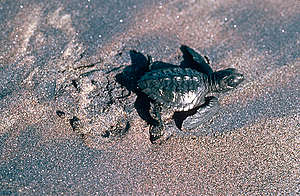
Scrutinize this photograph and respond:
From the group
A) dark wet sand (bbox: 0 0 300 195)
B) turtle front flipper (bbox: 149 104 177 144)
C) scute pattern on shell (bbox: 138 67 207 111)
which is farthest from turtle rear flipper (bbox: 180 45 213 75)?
turtle front flipper (bbox: 149 104 177 144)

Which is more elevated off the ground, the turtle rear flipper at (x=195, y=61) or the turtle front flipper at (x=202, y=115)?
the turtle rear flipper at (x=195, y=61)

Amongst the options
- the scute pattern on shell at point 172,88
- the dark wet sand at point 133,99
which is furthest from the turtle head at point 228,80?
the scute pattern on shell at point 172,88

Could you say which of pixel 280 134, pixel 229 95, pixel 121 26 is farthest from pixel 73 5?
pixel 280 134

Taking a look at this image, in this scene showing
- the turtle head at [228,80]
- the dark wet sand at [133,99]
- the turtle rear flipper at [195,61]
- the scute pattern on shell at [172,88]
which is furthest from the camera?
the turtle rear flipper at [195,61]

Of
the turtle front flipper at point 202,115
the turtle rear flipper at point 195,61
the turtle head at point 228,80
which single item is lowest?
the turtle front flipper at point 202,115

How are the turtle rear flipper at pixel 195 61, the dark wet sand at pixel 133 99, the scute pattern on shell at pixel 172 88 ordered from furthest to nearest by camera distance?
the turtle rear flipper at pixel 195 61
the scute pattern on shell at pixel 172 88
the dark wet sand at pixel 133 99

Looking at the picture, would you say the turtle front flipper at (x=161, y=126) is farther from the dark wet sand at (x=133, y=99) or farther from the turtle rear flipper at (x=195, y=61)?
the turtle rear flipper at (x=195, y=61)

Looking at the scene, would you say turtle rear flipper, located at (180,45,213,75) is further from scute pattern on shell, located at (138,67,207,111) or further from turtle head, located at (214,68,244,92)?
scute pattern on shell, located at (138,67,207,111)

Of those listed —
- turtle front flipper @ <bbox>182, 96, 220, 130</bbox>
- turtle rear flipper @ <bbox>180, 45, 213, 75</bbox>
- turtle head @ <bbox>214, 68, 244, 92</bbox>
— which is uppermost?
turtle rear flipper @ <bbox>180, 45, 213, 75</bbox>

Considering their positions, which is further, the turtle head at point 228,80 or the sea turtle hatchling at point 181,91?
the turtle head at point 228,80
